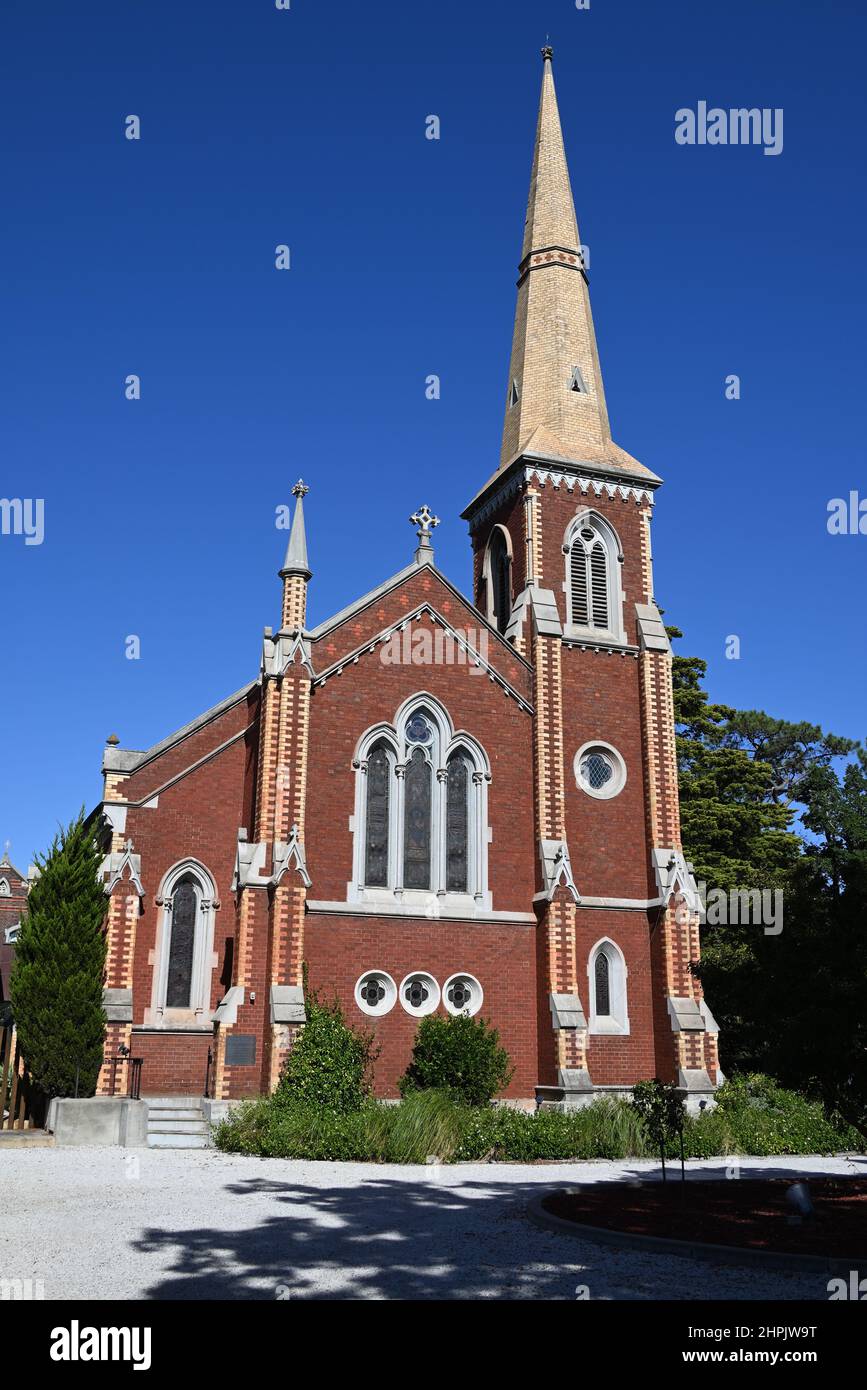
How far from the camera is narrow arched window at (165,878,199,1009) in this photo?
2462 cm

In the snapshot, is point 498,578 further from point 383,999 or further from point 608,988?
point 383,999

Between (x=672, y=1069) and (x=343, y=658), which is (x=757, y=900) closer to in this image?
(x=672, y=1069)

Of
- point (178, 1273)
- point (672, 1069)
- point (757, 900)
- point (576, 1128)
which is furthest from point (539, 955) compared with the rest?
point (178, 1273)

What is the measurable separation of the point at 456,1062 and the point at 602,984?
483cm

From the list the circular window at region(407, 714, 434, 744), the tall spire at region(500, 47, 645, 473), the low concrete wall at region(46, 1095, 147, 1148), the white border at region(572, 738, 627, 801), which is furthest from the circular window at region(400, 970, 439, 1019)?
the tall spire at region(500, 47, 645, 473)

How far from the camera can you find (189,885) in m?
25.5

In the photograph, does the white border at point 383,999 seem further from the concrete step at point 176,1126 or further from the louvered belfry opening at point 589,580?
the louvered belfry opening at point 589,580

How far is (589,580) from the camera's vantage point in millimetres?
30344

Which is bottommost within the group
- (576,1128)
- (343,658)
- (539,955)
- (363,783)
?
(576,1128)

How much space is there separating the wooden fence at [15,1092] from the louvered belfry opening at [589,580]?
56.4 feet

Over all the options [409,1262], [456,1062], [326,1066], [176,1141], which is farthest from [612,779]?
[409,1262]

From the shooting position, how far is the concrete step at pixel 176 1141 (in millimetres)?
20625

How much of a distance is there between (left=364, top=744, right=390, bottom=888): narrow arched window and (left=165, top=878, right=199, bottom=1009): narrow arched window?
413 centimetres
